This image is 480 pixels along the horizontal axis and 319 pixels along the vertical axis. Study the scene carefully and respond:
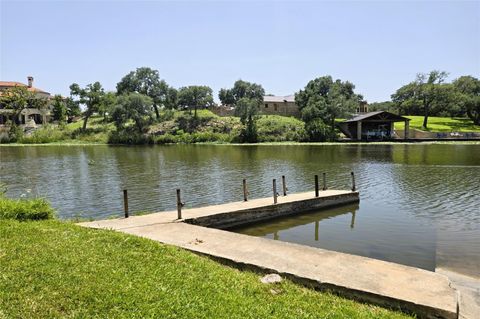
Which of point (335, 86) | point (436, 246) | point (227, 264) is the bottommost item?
point (436, 246)

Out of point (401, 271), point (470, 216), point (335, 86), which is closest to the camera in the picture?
point (401, 271)

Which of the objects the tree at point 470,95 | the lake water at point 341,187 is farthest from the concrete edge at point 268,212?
the tree at point 470,95

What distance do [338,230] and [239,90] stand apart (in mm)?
94208

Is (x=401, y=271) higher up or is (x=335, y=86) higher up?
(x=335, y=86)

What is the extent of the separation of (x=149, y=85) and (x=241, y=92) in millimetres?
24919

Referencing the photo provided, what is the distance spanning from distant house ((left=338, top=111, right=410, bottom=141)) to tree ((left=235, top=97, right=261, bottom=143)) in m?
18.1

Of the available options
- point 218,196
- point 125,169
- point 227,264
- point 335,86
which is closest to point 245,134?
point 335,86

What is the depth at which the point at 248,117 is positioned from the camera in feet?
266

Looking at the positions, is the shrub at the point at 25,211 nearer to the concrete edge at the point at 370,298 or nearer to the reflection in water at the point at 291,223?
the reflection in water at the point at 291,223

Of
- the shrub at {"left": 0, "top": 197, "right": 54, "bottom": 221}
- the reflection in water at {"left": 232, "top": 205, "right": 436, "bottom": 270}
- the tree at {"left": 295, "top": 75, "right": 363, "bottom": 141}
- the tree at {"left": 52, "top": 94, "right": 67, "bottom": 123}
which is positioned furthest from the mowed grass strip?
the tree at {"left": 52, "top": 94, "right": 67, "bottom": 123}

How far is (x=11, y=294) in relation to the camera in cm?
607

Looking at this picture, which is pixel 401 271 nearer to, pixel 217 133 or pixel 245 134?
pixel 245 134

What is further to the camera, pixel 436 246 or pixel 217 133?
pixel 217 133

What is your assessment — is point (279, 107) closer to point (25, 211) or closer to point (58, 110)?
point (58, 110)
